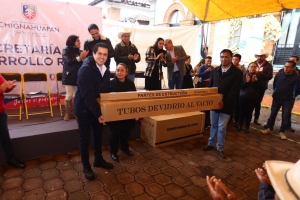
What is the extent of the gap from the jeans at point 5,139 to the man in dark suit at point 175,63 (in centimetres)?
330

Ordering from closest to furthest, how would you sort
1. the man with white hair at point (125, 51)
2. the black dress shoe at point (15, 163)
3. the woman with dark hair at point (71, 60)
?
the black dress shoe at point (15, 163) → the woman with dark hair at point (71, 60) → the man with white hair at point (125, 51)

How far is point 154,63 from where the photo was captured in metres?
4.26

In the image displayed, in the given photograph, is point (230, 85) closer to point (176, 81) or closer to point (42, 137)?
point (176, 81)

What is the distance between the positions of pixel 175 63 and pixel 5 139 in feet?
11.8

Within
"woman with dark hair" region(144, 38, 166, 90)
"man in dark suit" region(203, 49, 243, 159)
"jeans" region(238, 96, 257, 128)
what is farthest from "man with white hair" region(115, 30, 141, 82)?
"jeans" region(238, 96, 257, 128)

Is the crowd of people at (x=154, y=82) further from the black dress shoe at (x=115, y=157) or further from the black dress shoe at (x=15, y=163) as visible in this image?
the black dress shoe at (x=15, y=163)

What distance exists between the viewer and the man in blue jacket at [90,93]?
2.33 meters

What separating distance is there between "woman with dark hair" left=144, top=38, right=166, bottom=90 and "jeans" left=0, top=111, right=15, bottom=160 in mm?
2622

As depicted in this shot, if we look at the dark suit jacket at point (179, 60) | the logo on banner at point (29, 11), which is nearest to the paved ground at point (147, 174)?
the dark suit jacket at point (179, 60)

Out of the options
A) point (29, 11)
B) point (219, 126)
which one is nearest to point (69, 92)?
point (29, 11)

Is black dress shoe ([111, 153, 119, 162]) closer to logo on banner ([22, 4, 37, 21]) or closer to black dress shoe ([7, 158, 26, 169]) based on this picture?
black dress shoe ([7, 158, 26, 169])

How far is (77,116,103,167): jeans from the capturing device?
2529mm

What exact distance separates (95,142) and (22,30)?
Result: 11.0ft

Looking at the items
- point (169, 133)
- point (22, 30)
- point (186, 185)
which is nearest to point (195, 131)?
point (169, 133)
